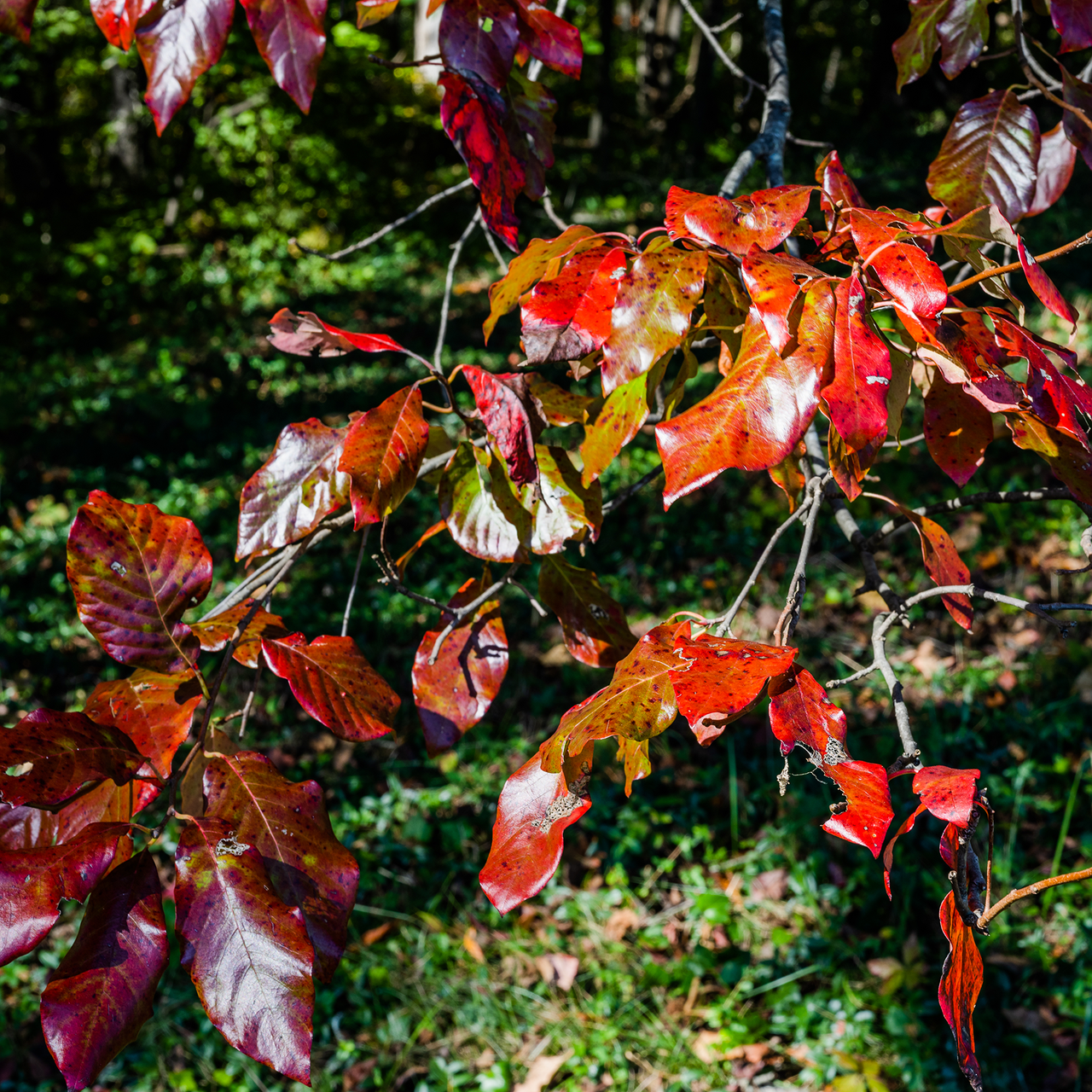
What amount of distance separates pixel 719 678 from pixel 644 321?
0.27 metres

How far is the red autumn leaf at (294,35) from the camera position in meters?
0.74

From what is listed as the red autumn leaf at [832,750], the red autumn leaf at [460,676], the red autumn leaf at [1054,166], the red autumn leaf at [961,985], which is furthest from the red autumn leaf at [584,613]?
the red autumn leaf at [1054,166]

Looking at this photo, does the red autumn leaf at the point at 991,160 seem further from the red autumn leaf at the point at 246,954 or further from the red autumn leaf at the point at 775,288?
Result: the red autumn leaf at the point at 246,954

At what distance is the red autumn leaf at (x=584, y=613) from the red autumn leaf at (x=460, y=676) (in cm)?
7

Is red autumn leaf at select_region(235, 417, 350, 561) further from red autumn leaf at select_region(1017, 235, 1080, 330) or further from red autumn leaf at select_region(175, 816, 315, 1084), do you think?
red autumn leaf at select_region(1017, 235, 1080, 330)

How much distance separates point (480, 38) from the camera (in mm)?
774

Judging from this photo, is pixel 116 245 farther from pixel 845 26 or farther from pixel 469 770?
pixel 845 26

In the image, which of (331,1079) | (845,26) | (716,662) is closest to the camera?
(716,662)

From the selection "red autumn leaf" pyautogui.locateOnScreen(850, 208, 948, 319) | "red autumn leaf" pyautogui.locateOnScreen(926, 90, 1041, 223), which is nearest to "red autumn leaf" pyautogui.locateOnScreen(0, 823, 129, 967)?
"red autumn leaf" pyautogui.locateOnScreen(850, 208, 948, 319)

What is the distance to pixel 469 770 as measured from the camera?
306 cm

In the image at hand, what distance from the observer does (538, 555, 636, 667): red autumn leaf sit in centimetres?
94

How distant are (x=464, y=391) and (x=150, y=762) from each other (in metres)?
4.64

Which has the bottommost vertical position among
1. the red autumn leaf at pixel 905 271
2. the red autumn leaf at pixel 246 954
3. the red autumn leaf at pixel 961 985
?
the red autumn leaf at pixel 961 985

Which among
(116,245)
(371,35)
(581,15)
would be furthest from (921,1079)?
(581,15)
